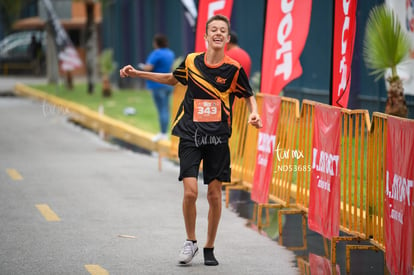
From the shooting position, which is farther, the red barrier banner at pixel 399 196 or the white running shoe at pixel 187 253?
the white running shoe at pixel 187 253

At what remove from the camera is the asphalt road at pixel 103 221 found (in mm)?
8359

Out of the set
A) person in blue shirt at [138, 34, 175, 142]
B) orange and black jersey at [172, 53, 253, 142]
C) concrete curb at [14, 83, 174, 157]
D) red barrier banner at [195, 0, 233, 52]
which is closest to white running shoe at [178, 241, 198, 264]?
orange and black jersey at [172, 53, 253, 142]

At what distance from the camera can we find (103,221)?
34.4ft

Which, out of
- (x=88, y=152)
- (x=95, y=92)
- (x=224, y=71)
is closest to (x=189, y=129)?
(x=224, y=71)

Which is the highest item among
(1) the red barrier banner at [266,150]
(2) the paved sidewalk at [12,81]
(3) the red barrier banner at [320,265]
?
(1) the red barrier banner at [266,150]

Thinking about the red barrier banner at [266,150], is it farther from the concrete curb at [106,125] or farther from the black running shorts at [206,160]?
the concrete curb at [106,125]

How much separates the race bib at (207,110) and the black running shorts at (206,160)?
205 millimetres

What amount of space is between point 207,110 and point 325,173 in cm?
144

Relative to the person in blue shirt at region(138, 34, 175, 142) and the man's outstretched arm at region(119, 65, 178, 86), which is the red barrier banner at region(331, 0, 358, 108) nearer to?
the man's outstretched arm at region(119, 65, 178, 86)

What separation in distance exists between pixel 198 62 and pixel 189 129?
0.56 meters

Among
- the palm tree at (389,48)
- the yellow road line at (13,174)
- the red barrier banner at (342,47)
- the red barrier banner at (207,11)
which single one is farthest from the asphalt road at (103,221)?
the palm tree at (389,48)

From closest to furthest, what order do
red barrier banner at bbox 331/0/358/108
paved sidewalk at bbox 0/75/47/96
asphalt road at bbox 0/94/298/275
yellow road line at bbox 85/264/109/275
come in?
yellow road line at bbox 85/264/109/275
asphalt road at bbox 0/94/298/275
red barrier banner at bbox 331/0/358/108
paved sidewalk at bbox 0/75/47/96

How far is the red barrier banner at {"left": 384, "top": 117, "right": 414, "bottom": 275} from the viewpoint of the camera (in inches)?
288

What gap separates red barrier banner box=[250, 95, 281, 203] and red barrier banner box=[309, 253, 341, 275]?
2.12 m
